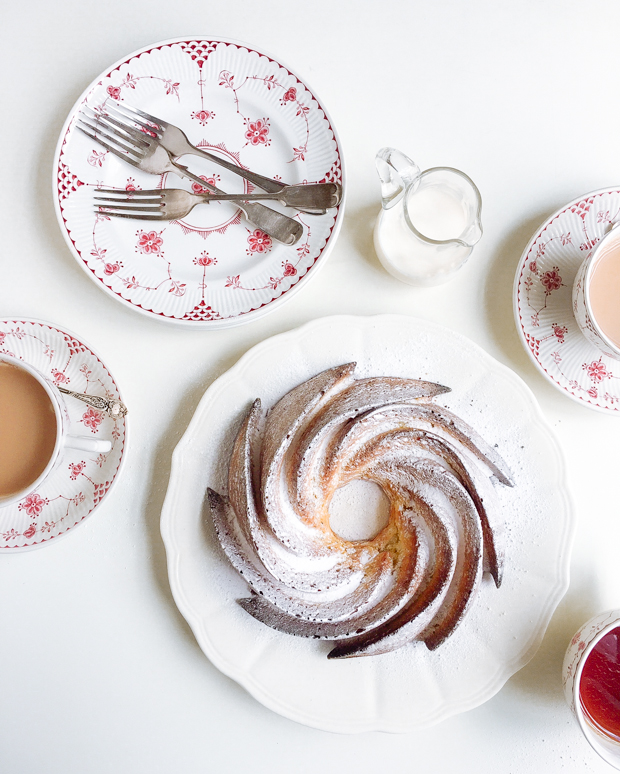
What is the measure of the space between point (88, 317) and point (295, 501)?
52 cm

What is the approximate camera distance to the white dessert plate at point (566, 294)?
42.8 inches

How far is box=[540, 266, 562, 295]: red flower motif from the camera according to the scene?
1095 mm

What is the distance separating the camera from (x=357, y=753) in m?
1.12

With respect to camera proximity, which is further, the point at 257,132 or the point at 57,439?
the point at 257,132

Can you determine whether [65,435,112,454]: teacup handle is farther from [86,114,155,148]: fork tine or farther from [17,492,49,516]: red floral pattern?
[86,114,155,148]: fork tine

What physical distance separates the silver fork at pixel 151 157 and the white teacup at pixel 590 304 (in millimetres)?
499

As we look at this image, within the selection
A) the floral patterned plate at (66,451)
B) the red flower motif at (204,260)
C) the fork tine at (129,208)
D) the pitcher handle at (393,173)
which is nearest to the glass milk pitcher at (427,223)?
the pitcher handle at (393,173)

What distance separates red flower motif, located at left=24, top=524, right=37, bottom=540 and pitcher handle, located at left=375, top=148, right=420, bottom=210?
843 mm

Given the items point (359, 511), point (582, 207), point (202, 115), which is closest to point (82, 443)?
point (359, 511)

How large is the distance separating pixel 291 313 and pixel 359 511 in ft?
1.29

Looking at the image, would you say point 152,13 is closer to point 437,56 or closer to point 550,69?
point 437,56

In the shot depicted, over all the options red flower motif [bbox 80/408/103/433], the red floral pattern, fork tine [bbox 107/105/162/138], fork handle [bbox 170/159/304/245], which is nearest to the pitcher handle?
fork handle [bbox 170/159/304/245]

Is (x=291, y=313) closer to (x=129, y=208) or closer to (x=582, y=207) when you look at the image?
(x=129, y=208)

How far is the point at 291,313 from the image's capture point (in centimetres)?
112
